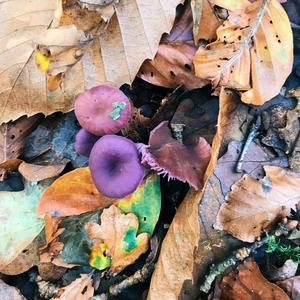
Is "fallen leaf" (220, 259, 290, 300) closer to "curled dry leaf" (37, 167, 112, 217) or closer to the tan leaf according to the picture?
the tan leaf

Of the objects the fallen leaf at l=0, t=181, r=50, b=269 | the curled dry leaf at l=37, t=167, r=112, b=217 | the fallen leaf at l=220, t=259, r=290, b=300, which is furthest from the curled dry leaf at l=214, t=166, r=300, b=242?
the fallen leaf at l=0, t=181, r=50, b=269

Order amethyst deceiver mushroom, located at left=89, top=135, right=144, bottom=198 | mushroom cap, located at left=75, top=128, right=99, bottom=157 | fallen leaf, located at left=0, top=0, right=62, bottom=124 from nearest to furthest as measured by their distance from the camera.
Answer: amethyst deceiver mushroom, located at left=89, top=135, right=144, bottom=198 → mushroom cap, located at left=75, top=128, right=99, bottom=157 → fallen leaf, located at left=0, top=0, right=62, bottom=124

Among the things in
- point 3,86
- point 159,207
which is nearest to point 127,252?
point 159,207

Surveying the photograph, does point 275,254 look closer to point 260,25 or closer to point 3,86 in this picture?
point 260,25

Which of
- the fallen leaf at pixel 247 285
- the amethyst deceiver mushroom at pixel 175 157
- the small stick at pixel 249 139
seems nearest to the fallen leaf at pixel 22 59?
the amethyst deceiver mushroom at pixel 175 157

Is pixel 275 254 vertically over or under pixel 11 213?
under

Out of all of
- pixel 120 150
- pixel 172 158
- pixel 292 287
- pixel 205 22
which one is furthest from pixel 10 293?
pixel 205 22

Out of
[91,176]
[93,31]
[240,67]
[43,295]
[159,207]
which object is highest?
[93,31]

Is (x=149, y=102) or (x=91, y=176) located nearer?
(x=91, y=176)
